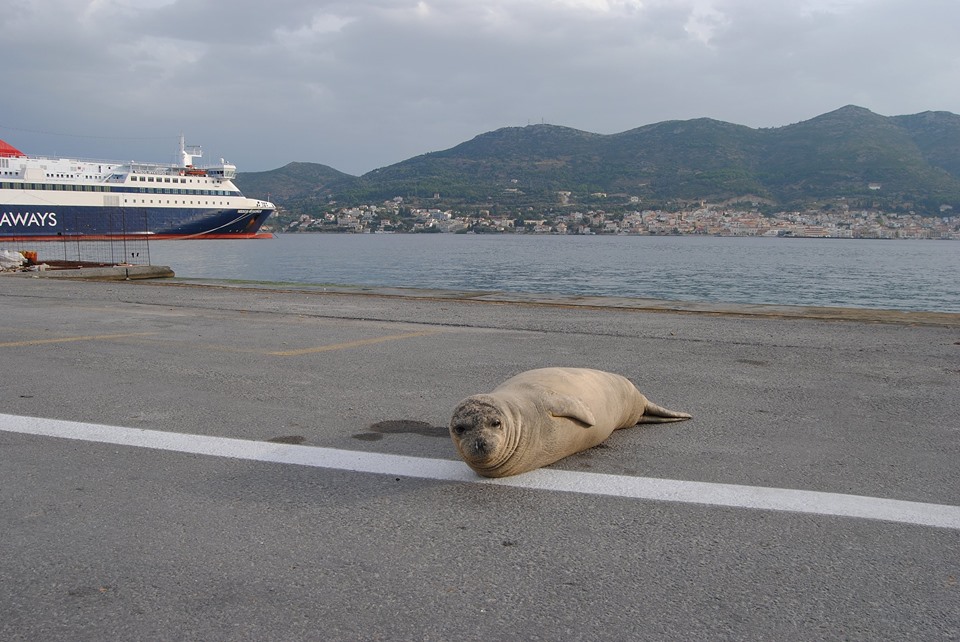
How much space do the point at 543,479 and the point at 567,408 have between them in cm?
38

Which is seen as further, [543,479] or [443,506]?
[543,479]

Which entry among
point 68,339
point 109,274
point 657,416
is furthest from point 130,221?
point 657,416

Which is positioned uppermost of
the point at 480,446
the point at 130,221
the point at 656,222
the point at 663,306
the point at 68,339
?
the point at 656,222

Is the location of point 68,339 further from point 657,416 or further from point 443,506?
point 443,506

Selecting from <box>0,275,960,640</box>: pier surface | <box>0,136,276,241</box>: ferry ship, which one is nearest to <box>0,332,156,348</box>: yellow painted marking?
<box>0,275,960,640</box>: pier surface

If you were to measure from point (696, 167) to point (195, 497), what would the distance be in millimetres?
193033

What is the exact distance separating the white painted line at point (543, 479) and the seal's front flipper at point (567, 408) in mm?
279

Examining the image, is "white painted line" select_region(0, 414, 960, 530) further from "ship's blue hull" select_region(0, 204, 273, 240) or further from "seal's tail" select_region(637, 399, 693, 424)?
"ship's blue hull" select_region(0, 204, 273, 240)

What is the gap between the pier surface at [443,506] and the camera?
2.49 metres

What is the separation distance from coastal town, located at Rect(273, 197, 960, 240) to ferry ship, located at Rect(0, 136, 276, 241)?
68923mm

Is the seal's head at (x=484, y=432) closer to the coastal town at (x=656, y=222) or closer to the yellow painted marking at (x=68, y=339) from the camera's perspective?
the yellow painted marking at (x=68, y=339)

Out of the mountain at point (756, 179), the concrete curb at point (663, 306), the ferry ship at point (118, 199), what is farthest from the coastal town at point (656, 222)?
the concrete curb at point (663, 306)

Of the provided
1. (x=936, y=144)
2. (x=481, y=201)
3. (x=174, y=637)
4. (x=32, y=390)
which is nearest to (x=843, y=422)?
(x=174, y=637)

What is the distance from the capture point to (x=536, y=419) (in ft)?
12.8
